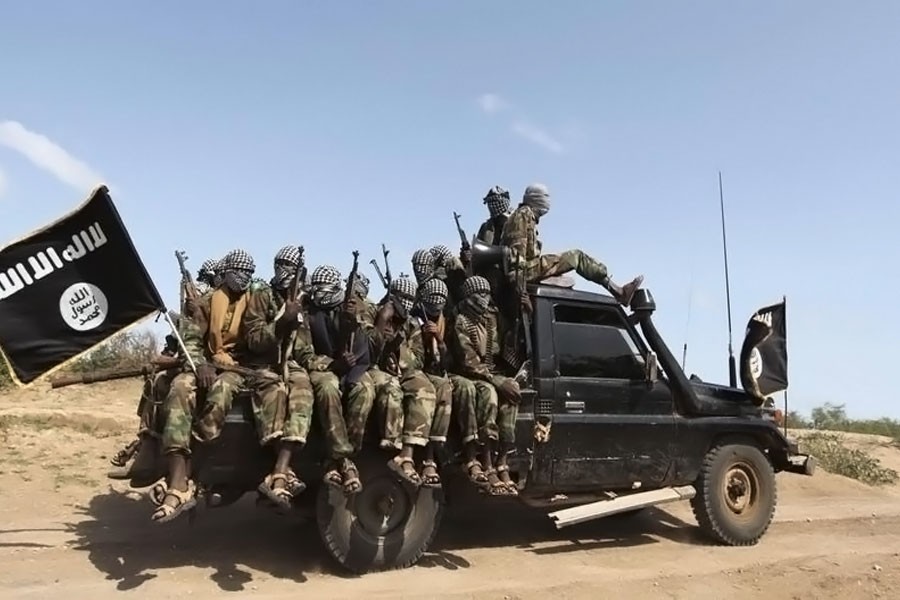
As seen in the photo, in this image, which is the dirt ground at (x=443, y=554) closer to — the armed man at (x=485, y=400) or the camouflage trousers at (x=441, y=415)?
the armed man at (x=485, y=400)

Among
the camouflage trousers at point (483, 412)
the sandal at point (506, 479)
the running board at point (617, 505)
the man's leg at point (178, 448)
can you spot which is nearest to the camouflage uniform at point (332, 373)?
the camouflage trousers at point (483, 412)

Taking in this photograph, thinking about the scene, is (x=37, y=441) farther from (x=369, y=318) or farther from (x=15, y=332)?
(x=369, y=318)

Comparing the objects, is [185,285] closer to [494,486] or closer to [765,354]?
[494,486]

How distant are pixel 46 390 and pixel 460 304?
9440 millimetres

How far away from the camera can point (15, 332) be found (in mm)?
5383

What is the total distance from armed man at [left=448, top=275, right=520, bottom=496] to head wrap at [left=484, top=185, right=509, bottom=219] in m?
1.87

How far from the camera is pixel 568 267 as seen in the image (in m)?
6.94

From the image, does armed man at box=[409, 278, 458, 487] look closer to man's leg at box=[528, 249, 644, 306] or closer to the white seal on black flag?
man's leg at box=[528, 249, 644, 306]

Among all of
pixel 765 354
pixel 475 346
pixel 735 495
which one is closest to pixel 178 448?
pixel 475 346

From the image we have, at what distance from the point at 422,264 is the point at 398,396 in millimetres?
2199

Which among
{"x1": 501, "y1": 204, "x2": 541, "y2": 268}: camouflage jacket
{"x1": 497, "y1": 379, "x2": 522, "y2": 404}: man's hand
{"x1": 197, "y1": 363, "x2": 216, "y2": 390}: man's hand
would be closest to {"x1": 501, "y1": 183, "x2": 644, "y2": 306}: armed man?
{"x1": 501, "y1": 204, "x2": 541, "y2": 268}: camouflage jacket

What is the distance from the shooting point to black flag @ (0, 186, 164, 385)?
17.7ft

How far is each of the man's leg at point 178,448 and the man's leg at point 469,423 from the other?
6.08 feet

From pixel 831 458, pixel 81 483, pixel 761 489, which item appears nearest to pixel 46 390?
pixel 81 483
